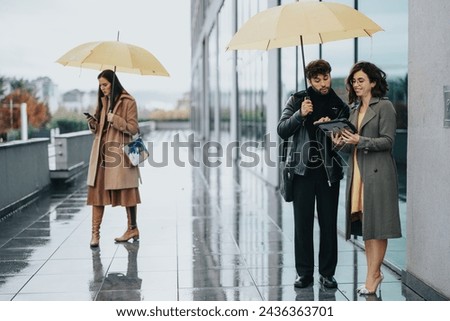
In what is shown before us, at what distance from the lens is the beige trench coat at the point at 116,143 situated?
802 cm

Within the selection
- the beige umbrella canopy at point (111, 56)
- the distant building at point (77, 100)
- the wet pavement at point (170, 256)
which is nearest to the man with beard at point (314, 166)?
the wet pavement at point (170, 256)

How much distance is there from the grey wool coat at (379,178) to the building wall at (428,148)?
0.97ft

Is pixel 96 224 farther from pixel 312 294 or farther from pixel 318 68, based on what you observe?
pixel 318 68

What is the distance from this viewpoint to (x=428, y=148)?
5547 millimetres

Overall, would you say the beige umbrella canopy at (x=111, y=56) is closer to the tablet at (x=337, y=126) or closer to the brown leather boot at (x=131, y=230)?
the brown leather boot at (x=131, y=230)

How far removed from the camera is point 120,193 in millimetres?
8227

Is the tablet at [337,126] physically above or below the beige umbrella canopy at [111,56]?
below

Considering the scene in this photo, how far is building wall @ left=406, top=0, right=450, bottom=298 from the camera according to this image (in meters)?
5.27

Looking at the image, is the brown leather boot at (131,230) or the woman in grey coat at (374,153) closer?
the woman in grey coat at (374,153)

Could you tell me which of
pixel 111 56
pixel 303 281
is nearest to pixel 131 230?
pixel 111 56

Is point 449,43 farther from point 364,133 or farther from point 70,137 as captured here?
point 70,137

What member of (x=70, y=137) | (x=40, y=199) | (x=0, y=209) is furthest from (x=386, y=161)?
(x=70, y=137)

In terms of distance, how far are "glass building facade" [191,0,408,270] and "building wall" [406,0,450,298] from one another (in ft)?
3.22

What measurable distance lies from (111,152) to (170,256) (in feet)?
4.77
